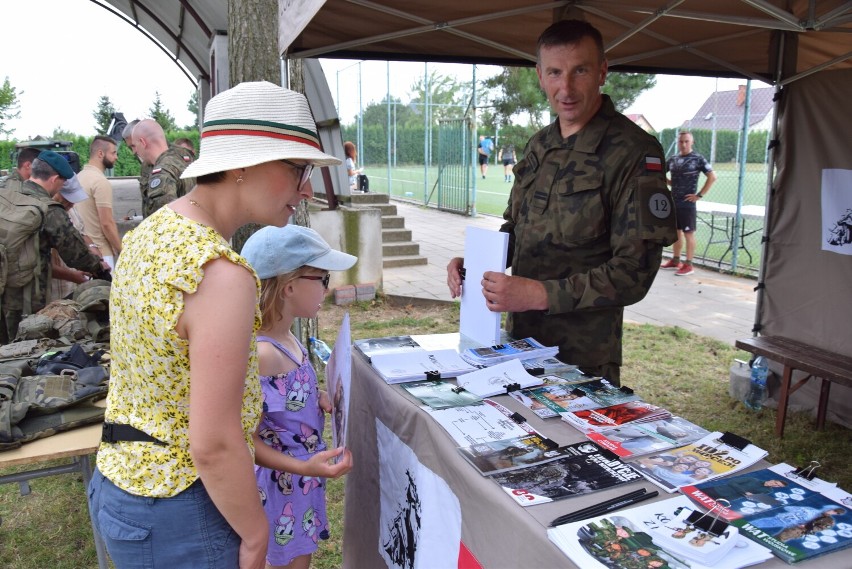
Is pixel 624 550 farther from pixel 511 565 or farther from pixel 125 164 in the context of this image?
pixel 125 164

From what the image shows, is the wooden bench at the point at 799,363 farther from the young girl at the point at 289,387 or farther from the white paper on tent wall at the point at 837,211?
the young girl at the point at 289,387

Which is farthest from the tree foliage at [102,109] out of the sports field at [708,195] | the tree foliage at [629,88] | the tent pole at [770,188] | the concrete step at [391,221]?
the tent pole at [770,188]

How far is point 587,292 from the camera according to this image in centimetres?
206

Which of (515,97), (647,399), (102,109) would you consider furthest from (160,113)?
(647,399)

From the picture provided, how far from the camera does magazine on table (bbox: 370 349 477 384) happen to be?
1965 mm

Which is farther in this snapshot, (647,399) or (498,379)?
(647,399)

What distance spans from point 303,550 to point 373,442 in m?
0.43

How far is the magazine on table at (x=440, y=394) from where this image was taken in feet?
5.66

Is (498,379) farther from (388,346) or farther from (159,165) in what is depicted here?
(159,165)

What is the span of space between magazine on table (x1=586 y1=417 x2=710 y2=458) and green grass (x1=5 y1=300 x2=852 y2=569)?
188 cm

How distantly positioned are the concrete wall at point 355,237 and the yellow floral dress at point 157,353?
5871 mm

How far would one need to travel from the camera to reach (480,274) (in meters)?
2.19

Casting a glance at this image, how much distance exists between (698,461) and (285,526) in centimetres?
119

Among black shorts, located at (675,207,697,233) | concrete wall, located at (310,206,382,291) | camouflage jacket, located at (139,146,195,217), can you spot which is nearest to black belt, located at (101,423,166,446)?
camouflage jacket, located at (139,146,195,217)
